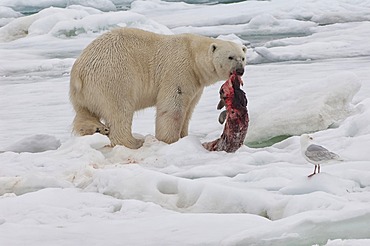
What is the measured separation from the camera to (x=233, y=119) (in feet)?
15.4

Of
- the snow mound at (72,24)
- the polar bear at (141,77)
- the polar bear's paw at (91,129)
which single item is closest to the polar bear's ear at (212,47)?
the polar bear at (141,77)

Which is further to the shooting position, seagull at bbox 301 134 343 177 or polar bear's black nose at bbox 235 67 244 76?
polar bear's black nose at bbox 235 67 244 76

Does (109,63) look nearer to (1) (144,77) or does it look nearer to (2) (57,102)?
(1) (144,77)

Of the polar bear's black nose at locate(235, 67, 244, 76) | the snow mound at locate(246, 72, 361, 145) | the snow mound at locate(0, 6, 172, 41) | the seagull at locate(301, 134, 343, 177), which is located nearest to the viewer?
the seagull at locate(301, 134, 343, 177)

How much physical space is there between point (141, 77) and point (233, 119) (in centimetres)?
87

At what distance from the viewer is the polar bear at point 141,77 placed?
4984mm

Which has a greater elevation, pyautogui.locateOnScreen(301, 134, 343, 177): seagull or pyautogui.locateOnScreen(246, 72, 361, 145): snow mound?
pyautogui.locateOnScreen(301, 134, 343, 177): seagull

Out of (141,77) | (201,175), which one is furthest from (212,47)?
(201,175)

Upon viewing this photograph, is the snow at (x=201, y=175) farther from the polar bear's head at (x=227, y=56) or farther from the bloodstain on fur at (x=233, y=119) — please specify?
the polar bear's head at (x=227, y=56)

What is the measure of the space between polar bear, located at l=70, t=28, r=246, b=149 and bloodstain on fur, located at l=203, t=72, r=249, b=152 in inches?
11.0

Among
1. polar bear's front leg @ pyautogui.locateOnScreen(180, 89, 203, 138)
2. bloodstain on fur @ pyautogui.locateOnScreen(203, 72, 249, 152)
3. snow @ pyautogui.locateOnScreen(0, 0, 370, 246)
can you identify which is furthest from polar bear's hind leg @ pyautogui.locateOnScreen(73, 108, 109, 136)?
bloodstain on fur @ pyautogui.locateOnScreen(203, 72, 249, 152)

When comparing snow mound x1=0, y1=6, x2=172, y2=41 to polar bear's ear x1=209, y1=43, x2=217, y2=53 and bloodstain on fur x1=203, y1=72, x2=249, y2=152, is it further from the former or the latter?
bloodstain on fur x1=203, y1=72, x2=249, y2=152

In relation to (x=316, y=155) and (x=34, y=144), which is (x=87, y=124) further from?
(x=316, y=155)

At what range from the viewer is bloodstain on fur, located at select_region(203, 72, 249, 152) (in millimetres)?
4680
